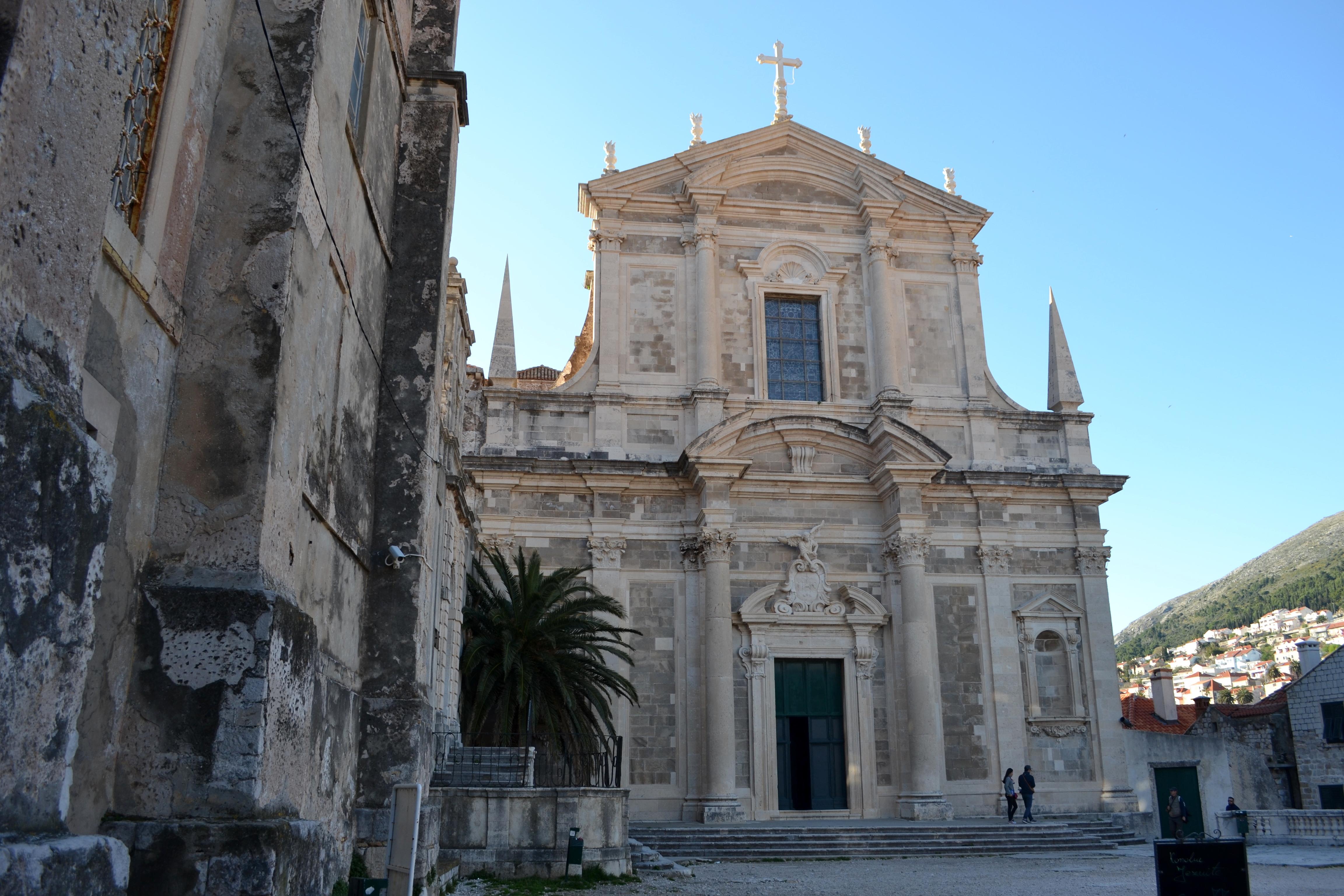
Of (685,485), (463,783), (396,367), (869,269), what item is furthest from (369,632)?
(869,269)

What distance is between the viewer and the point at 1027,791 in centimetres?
1795

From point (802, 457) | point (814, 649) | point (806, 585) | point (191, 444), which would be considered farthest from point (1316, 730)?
point (191, 444)

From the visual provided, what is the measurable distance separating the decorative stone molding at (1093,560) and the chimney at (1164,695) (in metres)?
7.65

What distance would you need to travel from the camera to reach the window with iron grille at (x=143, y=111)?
3812mm

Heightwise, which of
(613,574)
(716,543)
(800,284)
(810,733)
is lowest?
(810,733)

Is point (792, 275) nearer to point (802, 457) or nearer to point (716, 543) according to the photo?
point (802, 457)

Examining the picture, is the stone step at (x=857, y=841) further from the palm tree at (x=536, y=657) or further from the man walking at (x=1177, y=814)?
the palm tree at (x=536, y=657)

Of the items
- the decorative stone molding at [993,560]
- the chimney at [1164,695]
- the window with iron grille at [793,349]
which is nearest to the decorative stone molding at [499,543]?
the window with iron grille at [793,349]

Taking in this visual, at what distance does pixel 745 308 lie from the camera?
20906 millimetres

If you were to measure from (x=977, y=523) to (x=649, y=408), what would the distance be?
6.54 meters

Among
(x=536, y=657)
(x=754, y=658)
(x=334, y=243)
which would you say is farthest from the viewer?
(x=754, y=658)

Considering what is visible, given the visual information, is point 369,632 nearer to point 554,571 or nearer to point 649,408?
point 554,571

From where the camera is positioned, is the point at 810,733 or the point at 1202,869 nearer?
the point at 1202,869

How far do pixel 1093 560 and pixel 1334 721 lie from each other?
12.9 meters
